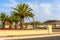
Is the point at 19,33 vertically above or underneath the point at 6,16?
underneath

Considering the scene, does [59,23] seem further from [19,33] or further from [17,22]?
[19,33]

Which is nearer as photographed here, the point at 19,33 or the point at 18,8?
the point at 19,33

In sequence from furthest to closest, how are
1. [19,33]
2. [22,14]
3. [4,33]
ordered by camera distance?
[22,14] → [19,33] → [4,33]

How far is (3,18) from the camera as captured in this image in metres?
75.1

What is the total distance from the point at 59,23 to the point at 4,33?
2284 inches

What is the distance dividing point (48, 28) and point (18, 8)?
406 inches

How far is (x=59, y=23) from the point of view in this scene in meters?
98.2

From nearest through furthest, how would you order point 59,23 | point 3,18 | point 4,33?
1. point 4,33
2. point 3,18
3. point 59,23

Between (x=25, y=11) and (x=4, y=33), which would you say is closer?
(x=4, y=33)

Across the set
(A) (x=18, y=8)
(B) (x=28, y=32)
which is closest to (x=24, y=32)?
(B) (x=28, y=32)

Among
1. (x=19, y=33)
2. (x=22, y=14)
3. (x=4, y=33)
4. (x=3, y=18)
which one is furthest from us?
(x=3, y=18)

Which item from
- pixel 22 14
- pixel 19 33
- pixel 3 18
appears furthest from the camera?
pixel 3 18

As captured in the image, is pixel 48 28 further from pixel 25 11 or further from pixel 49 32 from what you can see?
Result: pixel 25 11

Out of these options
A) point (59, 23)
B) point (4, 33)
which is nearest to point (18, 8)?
point (4, 33)
